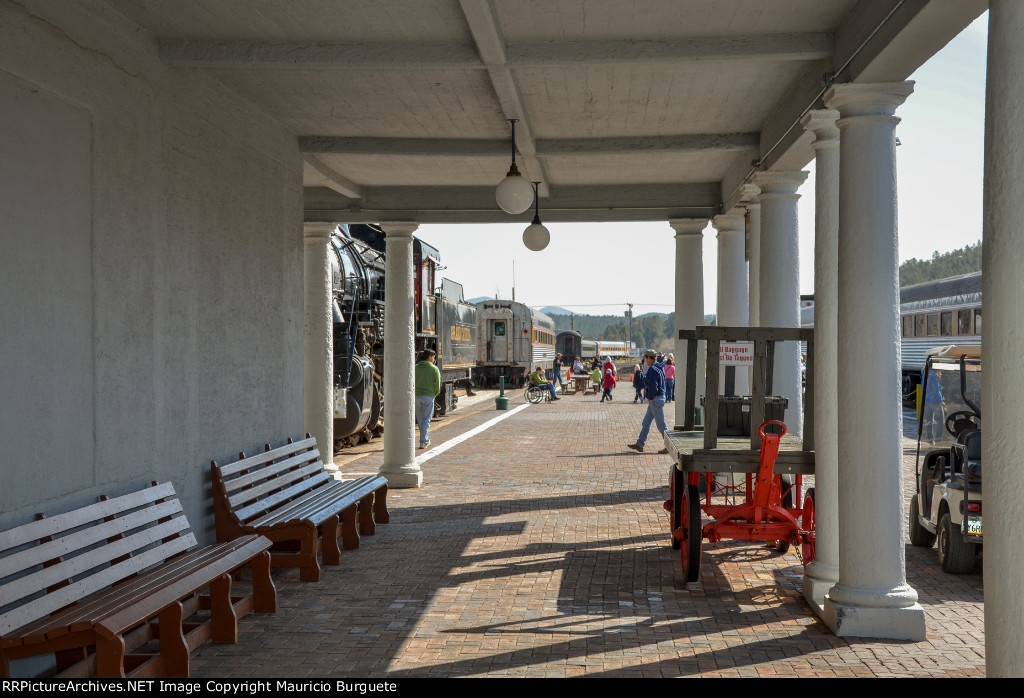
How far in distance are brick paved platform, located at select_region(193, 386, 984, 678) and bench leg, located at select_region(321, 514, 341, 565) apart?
95 millimetres

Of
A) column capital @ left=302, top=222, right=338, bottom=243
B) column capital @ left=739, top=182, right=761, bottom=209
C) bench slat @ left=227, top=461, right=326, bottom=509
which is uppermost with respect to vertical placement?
column capital @ left=739, top=182, right=761, bottom=209

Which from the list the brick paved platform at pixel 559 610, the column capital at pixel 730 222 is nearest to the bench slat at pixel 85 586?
the brick paved platform at pixel 559 610

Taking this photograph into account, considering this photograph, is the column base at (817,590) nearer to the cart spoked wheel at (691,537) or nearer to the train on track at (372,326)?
the cart spoked wheel at (691,537)

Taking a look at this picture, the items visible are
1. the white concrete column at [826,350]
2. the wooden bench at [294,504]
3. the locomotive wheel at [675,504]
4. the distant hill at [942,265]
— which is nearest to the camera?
the white concrete column at [826,350]

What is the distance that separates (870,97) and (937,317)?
912 inches

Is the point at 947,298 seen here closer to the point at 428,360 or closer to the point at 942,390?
the point at 428,360

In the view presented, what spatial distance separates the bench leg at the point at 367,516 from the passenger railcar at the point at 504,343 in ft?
108

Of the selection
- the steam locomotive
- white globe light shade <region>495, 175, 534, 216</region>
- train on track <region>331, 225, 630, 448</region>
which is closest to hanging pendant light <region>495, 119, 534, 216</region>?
white globe light shade <region>495, 175, 534, 216</region>

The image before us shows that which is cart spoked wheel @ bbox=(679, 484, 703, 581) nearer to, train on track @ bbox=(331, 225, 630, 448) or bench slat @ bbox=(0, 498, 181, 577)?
bench slat @ bbox=(0, 498, 181, 577)

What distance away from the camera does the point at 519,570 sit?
24.1ft

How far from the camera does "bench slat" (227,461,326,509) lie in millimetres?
6782

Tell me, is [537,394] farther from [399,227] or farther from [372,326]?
[399,227]

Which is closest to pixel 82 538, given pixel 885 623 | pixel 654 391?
pixel 885 623

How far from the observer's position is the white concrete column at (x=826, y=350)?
242 inches
